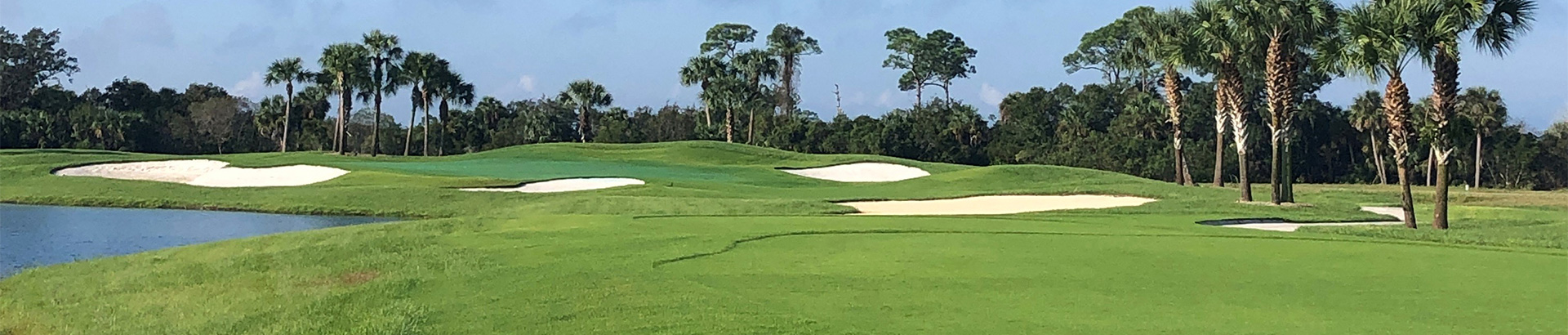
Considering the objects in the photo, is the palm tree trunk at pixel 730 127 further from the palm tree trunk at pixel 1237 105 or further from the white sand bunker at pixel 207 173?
the palm tree trunk at pixel 1237 105

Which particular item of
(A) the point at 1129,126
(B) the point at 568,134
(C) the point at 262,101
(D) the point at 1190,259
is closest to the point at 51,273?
(D) the point at 1190,259

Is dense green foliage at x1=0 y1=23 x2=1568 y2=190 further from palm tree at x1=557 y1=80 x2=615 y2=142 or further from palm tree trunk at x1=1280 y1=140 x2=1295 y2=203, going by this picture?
palm tree trunk at x1=1280 y1=140 x2=1295 y2=203

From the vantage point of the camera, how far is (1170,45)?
3634cm

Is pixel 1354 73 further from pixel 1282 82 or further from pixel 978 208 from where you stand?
pixel 978 208

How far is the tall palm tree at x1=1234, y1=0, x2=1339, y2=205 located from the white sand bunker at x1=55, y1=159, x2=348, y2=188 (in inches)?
1105

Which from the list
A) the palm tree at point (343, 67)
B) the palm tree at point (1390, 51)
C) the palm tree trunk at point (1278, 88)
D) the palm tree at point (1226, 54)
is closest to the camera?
the palm tree at point (1390, 51)

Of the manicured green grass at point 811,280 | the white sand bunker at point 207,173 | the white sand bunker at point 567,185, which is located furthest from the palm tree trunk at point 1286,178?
the white sand bunker at point 207,173

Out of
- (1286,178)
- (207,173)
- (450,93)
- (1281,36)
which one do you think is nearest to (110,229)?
(207,173)

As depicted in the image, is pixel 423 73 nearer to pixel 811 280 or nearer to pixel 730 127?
pixel 730 127

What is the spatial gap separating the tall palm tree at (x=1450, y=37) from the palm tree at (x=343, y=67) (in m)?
51.8

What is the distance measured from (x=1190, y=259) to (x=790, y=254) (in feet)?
14.4

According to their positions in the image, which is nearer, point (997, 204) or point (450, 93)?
point (997, 204)

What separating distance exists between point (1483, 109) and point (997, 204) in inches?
2005

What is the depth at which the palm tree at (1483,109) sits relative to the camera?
70.4 meters
